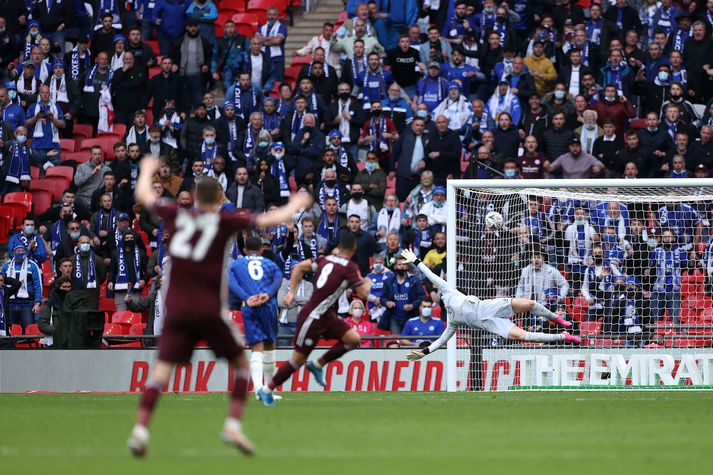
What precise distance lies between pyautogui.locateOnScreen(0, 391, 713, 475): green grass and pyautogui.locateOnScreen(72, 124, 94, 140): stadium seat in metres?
11.9

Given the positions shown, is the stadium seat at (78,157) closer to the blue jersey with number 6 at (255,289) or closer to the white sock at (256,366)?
the blue jersey with number 6 at (255,289)

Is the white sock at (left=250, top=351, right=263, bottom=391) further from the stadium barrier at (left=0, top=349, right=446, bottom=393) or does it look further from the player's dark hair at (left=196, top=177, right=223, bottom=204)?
the player's dark hair at (left=196, top=177, right=223, bottom=204)

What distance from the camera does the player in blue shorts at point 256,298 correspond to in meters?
15.1

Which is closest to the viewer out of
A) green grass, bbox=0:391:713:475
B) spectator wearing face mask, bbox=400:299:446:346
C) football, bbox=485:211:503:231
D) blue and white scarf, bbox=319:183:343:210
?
green grass, bbox=0:391:713:475

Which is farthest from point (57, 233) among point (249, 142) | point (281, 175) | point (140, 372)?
point (140, 372)

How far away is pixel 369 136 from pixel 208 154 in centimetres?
310

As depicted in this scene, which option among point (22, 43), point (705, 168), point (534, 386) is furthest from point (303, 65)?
point (534, 386)

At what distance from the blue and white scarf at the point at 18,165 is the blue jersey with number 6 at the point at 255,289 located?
10.5 metres

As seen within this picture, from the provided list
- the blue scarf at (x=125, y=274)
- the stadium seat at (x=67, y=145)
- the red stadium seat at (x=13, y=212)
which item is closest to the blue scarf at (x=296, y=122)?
the blue scarf at (x=125, y=274)

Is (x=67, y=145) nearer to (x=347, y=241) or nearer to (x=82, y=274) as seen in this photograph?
(x=82, y=274)

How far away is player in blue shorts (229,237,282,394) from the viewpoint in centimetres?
1515

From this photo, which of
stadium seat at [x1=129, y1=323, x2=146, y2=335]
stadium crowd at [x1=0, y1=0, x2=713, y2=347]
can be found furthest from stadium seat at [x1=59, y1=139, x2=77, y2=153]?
stadium seat at [x1=129, y1=323, x2=146, y2=335]

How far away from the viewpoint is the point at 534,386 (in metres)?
18.3

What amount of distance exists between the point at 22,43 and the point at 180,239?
2010 cm
